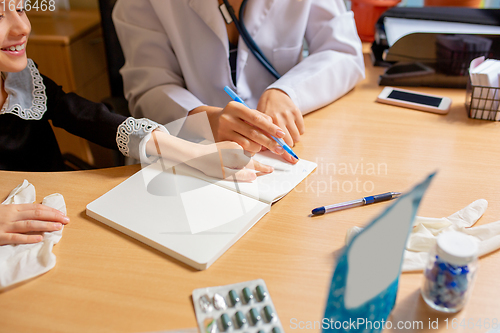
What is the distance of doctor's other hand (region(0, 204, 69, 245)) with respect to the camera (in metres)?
0.54

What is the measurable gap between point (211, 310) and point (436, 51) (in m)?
0.89

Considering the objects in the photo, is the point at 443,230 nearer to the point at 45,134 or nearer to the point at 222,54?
the point at 222,54

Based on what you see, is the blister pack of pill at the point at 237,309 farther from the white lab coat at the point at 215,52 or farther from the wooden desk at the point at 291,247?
the white lab coat at the point at 215,52

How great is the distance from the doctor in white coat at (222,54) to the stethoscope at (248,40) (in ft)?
0.05

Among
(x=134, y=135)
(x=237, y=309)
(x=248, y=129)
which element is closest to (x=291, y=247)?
(x=237, y=309)

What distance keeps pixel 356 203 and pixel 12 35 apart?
0.71 m

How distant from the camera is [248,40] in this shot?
1.00 m

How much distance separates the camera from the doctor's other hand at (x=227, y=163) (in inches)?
26.5

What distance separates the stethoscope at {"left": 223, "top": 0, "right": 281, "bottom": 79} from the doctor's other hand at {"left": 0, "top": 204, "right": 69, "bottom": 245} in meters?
0.63

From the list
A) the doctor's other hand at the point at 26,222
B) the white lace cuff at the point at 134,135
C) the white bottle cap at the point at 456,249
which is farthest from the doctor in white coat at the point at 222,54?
the white bottle cap at the point at 456,249

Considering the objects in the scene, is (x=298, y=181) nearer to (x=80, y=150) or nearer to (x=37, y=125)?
(x=37, y=125)

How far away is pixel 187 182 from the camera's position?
657mm

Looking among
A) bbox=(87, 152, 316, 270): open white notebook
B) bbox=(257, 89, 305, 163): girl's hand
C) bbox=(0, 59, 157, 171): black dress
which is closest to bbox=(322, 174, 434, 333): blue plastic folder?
bbox=(87, 152, 316, 270): open white notebook

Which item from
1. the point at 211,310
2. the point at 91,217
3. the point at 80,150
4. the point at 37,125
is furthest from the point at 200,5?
the point at 80,150
